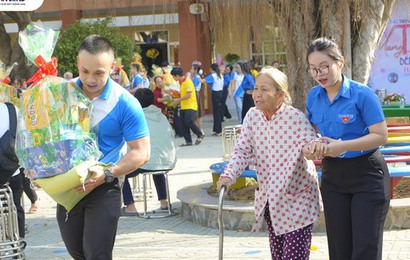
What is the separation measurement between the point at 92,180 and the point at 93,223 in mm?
304

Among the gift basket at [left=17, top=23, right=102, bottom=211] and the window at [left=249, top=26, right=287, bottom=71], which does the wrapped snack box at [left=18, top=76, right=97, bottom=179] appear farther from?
the window at [left=249, top=26, right=287, bottom=71]

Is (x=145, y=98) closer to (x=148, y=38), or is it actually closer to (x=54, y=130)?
(x=54, y=130)

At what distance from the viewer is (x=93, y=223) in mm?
4754

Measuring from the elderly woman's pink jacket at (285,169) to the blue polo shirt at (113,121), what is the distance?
0.67 meters

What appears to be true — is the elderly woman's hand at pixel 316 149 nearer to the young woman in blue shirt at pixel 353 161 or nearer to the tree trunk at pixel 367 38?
the young woman in blue shirt at pixel 353 161

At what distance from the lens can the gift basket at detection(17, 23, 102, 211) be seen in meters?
4.56

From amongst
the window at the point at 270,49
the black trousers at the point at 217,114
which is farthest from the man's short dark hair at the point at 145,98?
the black trousers at the point at 217,114

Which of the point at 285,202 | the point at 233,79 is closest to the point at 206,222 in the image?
the point at 285,202

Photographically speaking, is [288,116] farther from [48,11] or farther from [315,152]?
[48,11]

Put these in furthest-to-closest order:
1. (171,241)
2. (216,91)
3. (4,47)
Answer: (4,47) < (216,91) < (171,241)

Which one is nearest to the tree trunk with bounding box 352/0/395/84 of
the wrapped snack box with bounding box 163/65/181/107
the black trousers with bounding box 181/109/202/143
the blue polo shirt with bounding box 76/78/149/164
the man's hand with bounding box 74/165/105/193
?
the blue polo shirt with bounding box 76/78/149/164

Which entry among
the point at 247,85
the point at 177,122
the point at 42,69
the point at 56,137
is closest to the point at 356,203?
the point at 56,137

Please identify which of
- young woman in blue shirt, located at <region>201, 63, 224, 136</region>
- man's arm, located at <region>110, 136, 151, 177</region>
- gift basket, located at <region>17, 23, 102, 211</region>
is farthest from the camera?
young woman in blue shirt, located at <region>201, 63, 224, 136</region>

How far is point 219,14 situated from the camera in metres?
8.34
